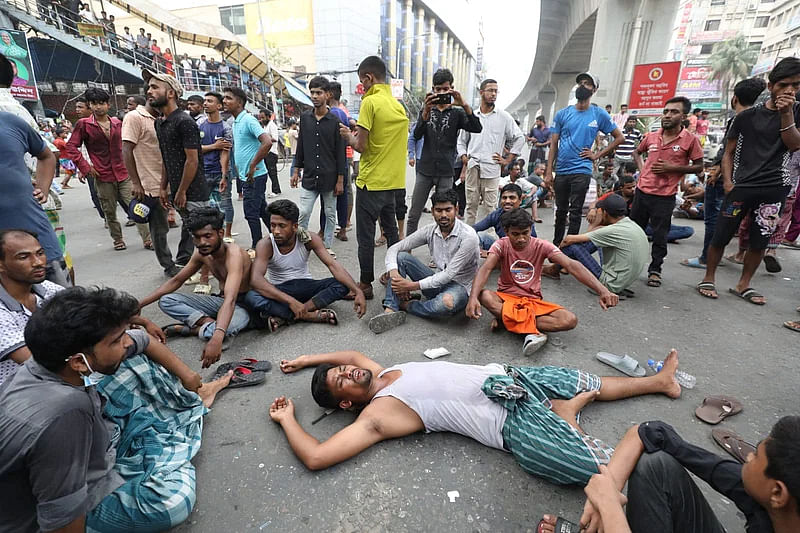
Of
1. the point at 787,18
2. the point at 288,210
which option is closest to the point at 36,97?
the point at 288,210

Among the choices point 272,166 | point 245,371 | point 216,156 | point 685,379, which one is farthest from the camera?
point 272,166

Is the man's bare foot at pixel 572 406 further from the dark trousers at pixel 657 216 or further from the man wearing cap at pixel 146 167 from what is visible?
the man wearing cap at pixel 146 167

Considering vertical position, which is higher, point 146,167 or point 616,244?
point 146,167

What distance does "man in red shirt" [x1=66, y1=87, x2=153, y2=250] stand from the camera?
4.59m

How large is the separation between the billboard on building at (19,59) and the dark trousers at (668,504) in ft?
55.7

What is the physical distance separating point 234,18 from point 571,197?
4833 centimetres

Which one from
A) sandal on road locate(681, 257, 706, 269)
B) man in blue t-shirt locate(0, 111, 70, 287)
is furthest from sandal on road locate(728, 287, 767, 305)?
man in blue t-shirt locate(0, 111, 70, 287)

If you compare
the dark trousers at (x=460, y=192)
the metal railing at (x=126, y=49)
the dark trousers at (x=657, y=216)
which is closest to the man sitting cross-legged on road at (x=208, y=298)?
the dark trousers at (x=657, y=216)

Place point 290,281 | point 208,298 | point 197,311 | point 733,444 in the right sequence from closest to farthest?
point 733,444, point 197,311, point 208,298, point 290,281

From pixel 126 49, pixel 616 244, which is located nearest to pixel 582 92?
pixel 616 244

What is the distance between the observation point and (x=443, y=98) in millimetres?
3996

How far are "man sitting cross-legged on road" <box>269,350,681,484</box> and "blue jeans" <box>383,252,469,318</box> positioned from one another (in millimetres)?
1084

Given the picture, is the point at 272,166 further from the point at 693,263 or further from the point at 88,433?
the point at 88,433

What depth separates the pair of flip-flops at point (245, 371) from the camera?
2.57 metres
